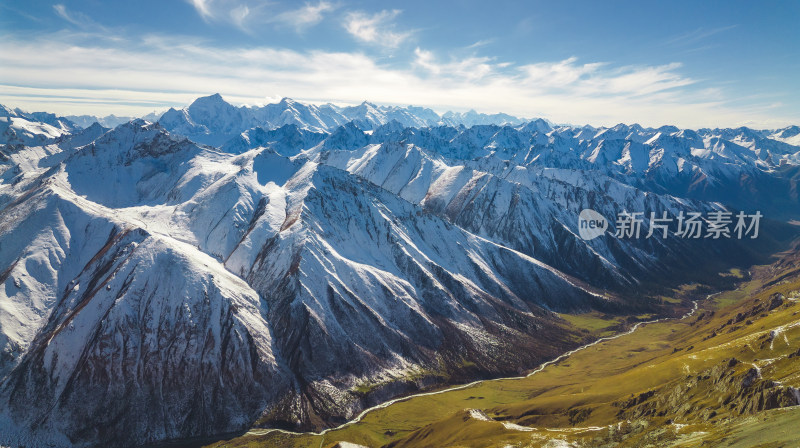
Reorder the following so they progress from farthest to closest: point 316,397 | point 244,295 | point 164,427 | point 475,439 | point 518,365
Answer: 1. point 518,365
2. point 244,295
3. point 316,397
4. point 164,427
5. point 475,439

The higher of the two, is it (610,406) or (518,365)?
(610,406)

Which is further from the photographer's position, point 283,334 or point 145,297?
point 283,334

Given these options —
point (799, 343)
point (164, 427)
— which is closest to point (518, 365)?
point (799, 343)

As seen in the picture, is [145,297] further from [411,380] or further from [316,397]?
[411,380]

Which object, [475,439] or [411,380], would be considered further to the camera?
[411,380]

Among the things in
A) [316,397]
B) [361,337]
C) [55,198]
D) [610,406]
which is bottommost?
[316,397]

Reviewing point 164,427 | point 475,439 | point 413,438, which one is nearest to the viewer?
point 475,439

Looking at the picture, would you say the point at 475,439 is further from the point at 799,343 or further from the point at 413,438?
the point at 799,343

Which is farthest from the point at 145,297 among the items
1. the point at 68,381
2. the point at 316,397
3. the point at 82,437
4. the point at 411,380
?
the point at 411,380

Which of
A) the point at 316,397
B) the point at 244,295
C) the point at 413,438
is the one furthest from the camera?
the point at 244,295
